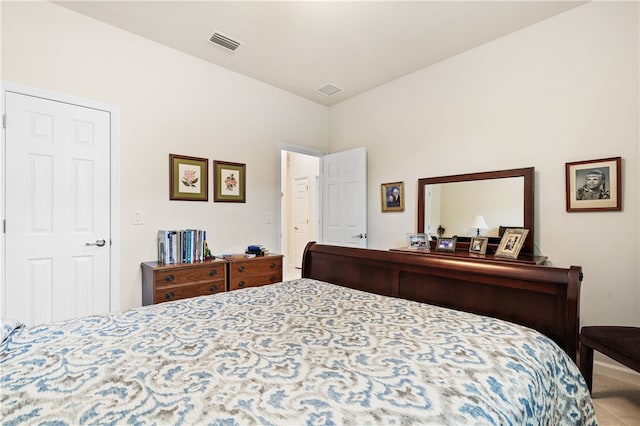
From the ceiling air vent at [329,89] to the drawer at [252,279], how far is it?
2.32 meters

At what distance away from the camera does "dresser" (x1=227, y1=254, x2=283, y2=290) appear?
308 centimetres

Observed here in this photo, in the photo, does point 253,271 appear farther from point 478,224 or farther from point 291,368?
point 291,368

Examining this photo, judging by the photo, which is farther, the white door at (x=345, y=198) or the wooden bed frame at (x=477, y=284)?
the white door at (x=345, y=198)

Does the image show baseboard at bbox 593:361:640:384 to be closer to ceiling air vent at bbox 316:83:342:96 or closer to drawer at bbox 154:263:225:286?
drawer at bbox 154:263:225:286

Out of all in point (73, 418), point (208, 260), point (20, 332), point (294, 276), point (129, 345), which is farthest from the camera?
point (294, 276)

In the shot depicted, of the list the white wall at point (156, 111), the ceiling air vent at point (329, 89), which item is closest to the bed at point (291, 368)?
the white wall at point (156, 111)

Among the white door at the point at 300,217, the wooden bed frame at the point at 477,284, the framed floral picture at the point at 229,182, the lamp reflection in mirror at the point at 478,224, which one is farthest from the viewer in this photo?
the white door at the point at 300,217

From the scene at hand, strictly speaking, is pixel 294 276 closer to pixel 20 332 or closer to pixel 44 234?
pixel 44 234

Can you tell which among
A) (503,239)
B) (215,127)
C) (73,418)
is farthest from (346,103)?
(73,418)

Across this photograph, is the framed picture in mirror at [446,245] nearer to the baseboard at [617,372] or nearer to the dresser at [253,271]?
the baseboard at [617,372]

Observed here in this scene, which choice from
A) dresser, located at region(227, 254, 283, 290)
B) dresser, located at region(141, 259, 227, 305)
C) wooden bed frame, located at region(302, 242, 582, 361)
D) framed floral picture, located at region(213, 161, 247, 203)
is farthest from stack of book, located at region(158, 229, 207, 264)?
wooden bed frame, located at region(302, 242, 582, 361)

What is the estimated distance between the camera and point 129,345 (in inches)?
42.6

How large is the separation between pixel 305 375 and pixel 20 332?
Result: 118cm

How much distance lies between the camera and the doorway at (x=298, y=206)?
5.96 metres
